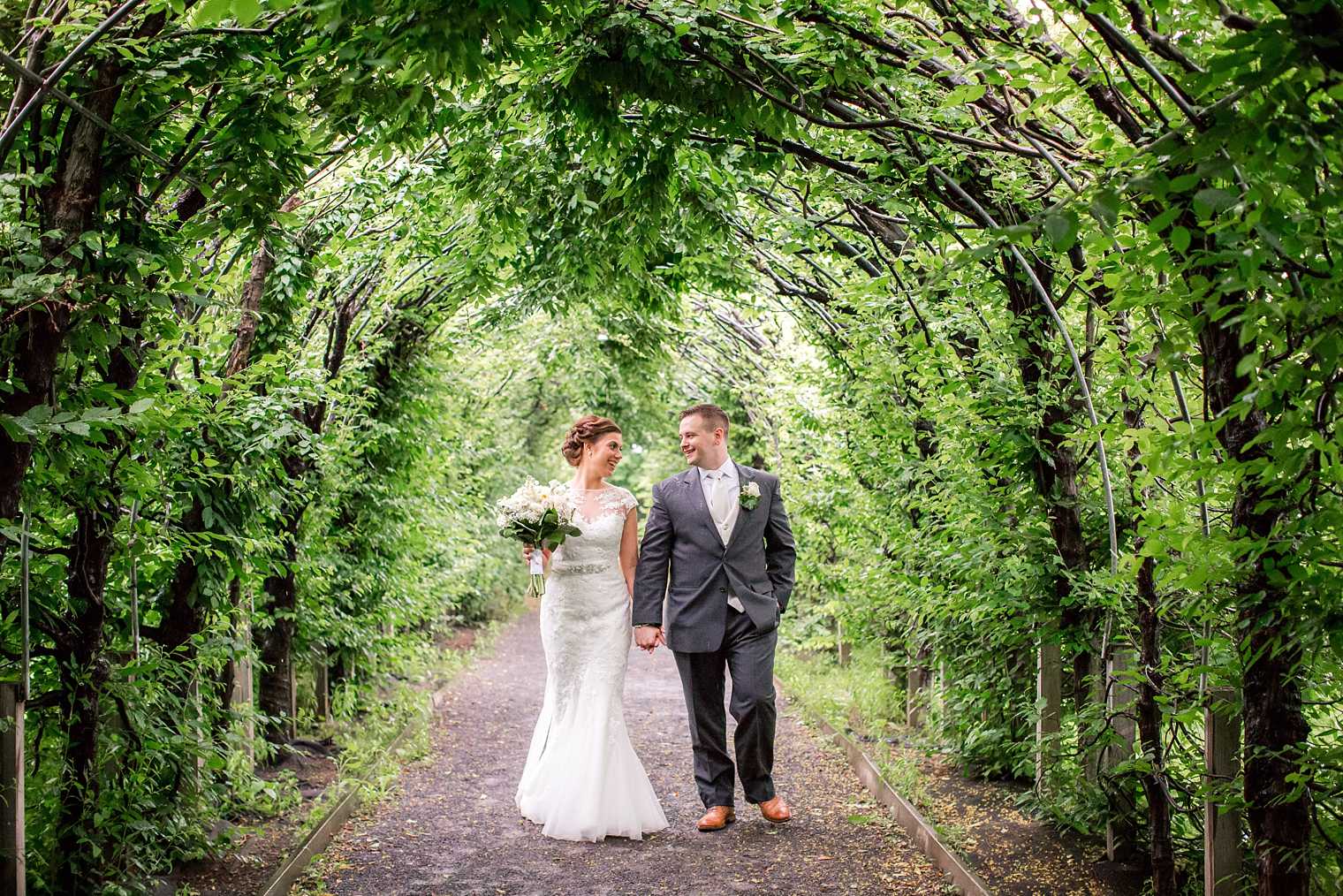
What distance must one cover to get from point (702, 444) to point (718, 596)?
881 millimetres

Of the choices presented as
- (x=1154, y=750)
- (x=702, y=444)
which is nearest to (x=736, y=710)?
Answer: (x=702, y=444)

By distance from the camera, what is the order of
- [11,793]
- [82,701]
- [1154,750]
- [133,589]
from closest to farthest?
[11,793]
[82,701]
[1154,750]
[133,589]

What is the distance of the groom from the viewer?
20.1 feet

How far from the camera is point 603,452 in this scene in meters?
6.89

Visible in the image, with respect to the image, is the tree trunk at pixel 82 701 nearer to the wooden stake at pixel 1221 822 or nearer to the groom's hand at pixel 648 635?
the groom's hand at pixel 648 635

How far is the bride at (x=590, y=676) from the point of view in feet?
20.1

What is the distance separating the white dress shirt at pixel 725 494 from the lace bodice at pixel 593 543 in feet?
2.02

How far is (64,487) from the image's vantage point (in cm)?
376

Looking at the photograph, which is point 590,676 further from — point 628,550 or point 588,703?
point 628,550

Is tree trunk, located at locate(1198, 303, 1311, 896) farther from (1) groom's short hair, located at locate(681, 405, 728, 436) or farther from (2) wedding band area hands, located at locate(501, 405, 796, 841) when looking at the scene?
(1) groom's short hair, located at locate(681, 405, 728, 436)

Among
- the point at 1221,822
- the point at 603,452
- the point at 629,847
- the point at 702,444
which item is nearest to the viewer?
the point at 1221,822

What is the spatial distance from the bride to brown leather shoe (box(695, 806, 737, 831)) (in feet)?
0.79

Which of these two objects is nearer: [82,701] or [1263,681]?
[1263,681]

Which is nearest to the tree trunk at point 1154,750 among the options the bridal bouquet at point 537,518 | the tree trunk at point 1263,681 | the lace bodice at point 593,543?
the tree trunk at point 1263,681
